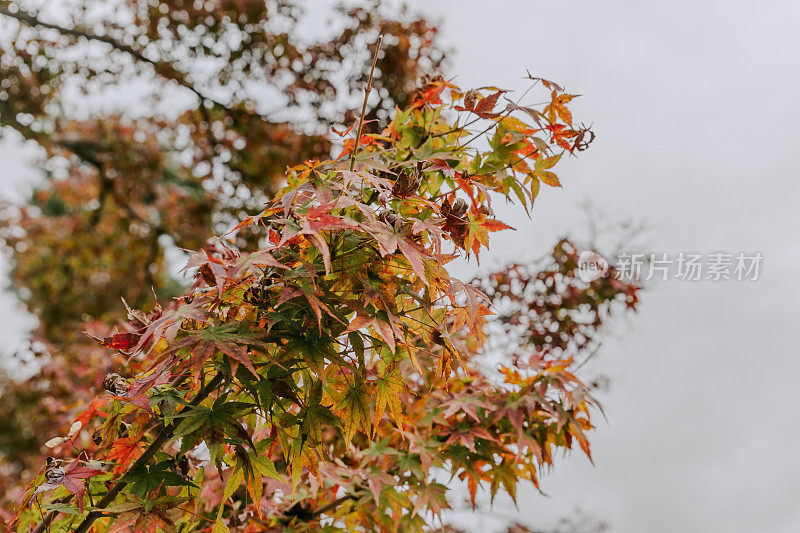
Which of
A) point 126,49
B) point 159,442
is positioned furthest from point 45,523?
point 126,49

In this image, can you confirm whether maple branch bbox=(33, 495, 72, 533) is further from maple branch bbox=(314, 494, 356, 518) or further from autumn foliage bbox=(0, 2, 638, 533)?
maple branch bbox=(314, 494, 356, 518)

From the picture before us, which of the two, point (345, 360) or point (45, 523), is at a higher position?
point (345, 360)

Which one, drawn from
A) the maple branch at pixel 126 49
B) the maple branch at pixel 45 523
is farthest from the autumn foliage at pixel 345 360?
the maple branch at pixel 126 49

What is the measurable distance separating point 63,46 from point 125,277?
4.21m

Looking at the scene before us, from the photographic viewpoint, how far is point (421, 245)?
4.22 ft

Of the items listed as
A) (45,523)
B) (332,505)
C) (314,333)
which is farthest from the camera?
(332,505)

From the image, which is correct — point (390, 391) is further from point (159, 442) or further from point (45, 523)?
point (45, 523)

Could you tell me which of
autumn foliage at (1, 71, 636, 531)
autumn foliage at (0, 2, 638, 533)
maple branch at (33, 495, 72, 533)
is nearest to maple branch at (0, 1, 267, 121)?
autumn foliage at (0, 2, 638, 533)

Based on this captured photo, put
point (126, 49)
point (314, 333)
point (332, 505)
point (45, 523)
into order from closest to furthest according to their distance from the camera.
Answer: point (314, 333), point (45, 523), point (332, 505), point (126, 49)

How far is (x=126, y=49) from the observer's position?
4.46m

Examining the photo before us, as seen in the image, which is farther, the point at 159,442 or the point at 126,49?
the point at 126,49

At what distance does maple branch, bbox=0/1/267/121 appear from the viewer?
432cm

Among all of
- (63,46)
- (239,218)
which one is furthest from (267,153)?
(63,46)

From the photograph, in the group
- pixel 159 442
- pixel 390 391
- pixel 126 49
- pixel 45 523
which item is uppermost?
pixel 126 49
